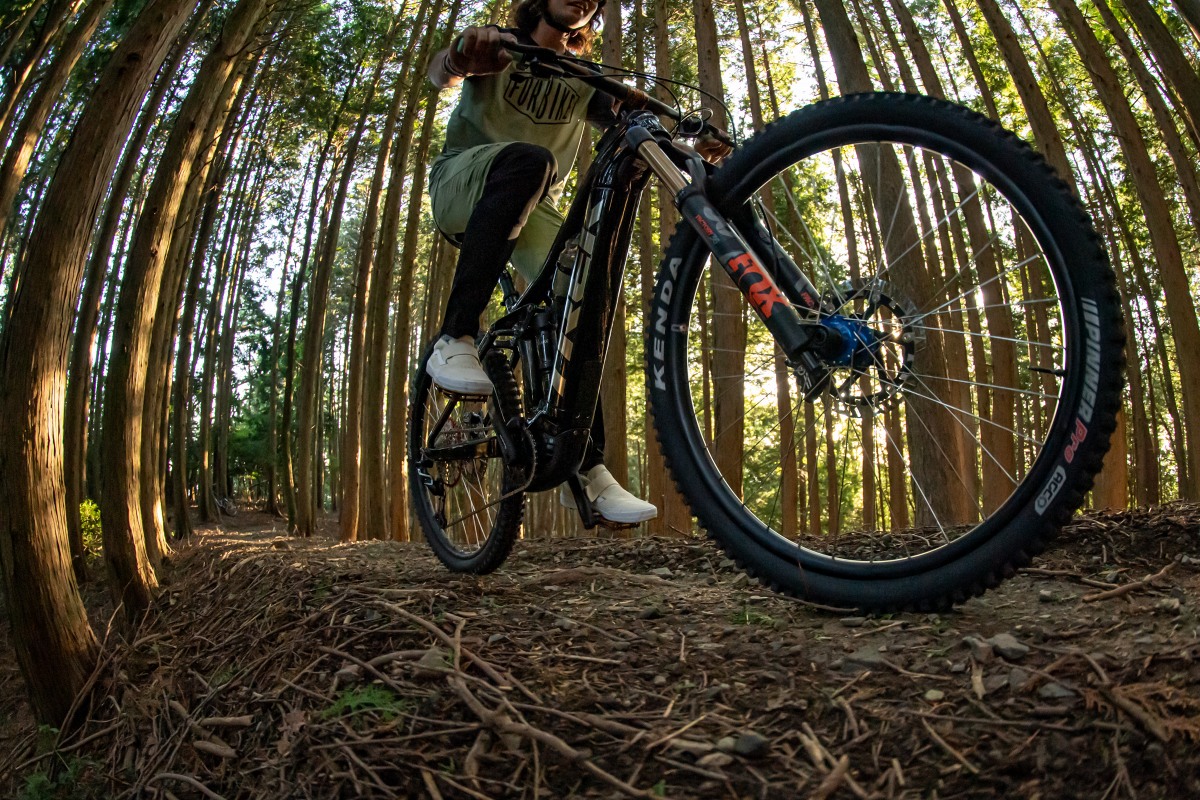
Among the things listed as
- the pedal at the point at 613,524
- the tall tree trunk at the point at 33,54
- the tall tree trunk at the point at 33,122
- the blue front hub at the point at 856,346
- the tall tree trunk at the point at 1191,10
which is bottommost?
the pedal at the point at 613,524

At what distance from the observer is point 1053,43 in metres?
13.6

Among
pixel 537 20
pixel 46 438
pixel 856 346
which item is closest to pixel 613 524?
pixel 856 346

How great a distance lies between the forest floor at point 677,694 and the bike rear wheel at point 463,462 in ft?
0.76

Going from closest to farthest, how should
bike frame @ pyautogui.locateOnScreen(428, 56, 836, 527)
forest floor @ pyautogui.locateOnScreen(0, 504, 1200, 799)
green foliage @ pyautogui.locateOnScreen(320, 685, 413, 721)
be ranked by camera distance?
forest floor @ pyautogui.locateOnScreen(0, 504, 1200, 799)
green foliage @ pyautogui.locateOnScreen(320, 685, 413, 721)
bike frame @ pyautogui.locateOnScreen(428, 56, 836, 527)

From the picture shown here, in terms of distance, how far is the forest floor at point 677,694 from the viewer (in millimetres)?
1407

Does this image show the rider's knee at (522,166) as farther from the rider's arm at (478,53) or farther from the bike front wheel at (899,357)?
the bike front wheel at (899,357)

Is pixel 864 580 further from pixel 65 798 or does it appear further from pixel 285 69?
pixel 285 69

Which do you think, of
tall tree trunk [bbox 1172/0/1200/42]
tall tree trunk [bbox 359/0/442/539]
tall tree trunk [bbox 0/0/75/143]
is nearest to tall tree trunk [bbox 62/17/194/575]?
tall tree trunk [bbox 0/0/75/143]

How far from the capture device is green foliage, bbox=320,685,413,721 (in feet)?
6.07

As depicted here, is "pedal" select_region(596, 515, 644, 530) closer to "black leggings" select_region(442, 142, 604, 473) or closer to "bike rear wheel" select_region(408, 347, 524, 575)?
"bike rear wheel" select_region(408, 347, 524, 575)

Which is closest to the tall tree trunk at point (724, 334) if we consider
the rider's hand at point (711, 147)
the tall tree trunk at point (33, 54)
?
the rider's hand at point (711, 147)

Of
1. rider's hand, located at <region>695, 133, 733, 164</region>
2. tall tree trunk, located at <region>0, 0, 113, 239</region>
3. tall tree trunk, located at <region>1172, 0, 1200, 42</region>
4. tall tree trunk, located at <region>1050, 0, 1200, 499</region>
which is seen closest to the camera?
rider's hand, located at <region>695, 133, 733, 164</region>

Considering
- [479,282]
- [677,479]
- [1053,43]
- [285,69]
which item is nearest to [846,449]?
[677,479]

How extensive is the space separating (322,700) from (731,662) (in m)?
0.96
